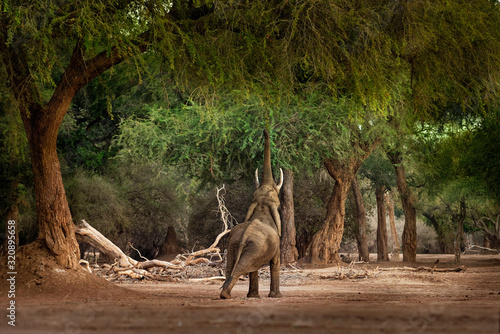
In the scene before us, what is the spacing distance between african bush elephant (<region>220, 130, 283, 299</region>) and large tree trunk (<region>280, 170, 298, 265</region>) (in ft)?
45.8

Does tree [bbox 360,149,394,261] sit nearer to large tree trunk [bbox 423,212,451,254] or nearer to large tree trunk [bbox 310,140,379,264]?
large tree trunk [bbox 423,212,451,254]

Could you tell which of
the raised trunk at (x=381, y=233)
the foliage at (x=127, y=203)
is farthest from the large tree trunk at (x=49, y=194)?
the raised trunk at (x=381, y=233)

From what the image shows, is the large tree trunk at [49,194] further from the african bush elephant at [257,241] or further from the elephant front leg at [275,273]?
the elephant front leg at [275,273]

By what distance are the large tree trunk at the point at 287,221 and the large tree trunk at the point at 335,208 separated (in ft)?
3.71

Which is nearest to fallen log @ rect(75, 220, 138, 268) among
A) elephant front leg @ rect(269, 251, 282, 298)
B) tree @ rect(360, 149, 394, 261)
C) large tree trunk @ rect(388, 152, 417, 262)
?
elephant front leg @ rect(269, 251, 282, 298)

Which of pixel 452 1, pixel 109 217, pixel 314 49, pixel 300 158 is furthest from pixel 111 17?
pixel 109 217

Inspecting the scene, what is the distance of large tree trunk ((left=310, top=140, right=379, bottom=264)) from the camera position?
79.8 feet

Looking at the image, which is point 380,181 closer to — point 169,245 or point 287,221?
point 287,221

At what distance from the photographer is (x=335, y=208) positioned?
24.9 m

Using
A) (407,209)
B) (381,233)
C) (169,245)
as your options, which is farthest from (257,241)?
(381,233)

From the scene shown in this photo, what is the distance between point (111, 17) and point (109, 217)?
59.6 feet

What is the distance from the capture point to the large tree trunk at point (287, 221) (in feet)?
82.7

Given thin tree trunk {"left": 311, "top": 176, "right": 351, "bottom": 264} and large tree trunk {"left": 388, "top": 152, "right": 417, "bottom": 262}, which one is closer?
thin tree trunk {"left": 311, "top": 176, "right": 351, "bottom": 264}

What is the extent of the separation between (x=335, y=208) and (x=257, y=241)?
612 inches
